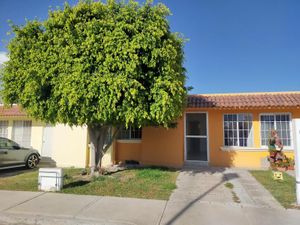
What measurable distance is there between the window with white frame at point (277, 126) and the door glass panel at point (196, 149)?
3.41 m

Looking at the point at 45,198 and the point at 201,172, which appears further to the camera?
the point at 201,172

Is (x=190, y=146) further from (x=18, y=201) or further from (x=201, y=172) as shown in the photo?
(x=18, y=201)

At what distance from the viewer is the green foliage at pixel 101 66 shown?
6.73 meters

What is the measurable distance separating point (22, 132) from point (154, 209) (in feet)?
37.2

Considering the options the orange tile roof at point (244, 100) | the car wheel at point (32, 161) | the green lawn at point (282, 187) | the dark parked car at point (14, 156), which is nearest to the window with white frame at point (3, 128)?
the orange tile roof at point (244, 100)

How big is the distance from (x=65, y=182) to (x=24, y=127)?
738 centimetres

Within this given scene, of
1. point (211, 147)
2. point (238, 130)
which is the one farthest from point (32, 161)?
point (238, 130)

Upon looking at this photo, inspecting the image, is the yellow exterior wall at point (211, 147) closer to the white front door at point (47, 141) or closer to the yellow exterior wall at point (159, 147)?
the yellow exterior wall at point (159, 147)

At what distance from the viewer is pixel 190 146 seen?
14.7 m

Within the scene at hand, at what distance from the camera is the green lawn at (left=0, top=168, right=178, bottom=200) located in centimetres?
689

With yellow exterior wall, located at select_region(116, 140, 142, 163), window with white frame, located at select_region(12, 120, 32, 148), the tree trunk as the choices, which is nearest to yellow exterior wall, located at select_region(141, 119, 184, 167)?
yellow exterior wall, located at select_region(116, 140, 142, 163)

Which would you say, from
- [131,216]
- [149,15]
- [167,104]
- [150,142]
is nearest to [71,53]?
[149,15]

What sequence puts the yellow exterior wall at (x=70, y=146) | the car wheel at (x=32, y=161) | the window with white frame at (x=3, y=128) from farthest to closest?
the window with white frame at (x=3, y=128) → the yellow exterior wall at (x=70, y=146) → the car wheel at (x=32, y=161)

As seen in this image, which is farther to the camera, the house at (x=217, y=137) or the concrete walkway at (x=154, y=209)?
the house at (x=217, y=137)
